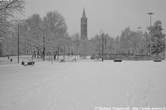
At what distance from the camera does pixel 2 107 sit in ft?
23.7

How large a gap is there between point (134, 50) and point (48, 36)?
4411cm

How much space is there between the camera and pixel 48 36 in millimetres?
48531

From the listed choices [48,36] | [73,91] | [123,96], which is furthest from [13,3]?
[48,36]

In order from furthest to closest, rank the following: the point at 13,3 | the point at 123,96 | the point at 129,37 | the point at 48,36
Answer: the point at 129,37
the point at 48,36
the point at 13,3
the point at 123,96

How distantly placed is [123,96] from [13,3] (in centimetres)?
1674

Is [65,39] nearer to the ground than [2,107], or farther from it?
farther from it

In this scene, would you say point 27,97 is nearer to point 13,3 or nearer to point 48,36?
point 13,3

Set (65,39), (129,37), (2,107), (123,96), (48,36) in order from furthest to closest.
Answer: (129,37) < (65,39) < (48,36) < (123,96) < (2,107)

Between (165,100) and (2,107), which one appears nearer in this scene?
(2,107)

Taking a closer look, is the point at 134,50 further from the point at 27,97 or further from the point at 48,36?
the point at 27,97

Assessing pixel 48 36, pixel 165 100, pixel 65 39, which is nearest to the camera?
pixel 165 100

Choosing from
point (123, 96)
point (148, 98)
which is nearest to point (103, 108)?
point (123, 96)

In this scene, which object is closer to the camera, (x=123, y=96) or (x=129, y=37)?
(x=123, y=96)

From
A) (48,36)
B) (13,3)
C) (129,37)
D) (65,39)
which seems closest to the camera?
(13,3)
